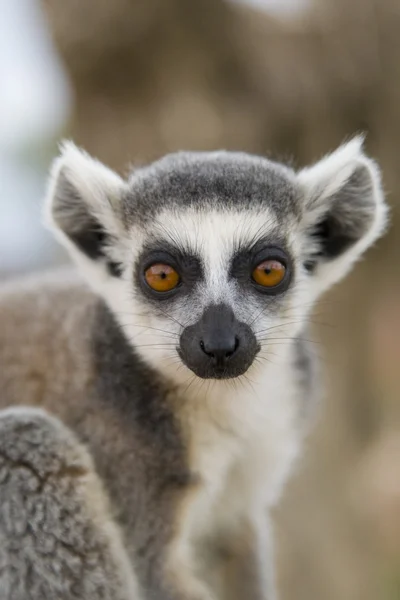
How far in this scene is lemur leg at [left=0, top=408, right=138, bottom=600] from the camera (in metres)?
2.36

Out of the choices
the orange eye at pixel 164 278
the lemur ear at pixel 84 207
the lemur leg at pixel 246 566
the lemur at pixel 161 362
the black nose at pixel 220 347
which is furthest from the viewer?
the lemur leg at pixel 246 566

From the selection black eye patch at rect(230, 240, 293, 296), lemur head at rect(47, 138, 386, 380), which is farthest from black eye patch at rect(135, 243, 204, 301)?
black eye patch at rect(230, 240, 293, 296)

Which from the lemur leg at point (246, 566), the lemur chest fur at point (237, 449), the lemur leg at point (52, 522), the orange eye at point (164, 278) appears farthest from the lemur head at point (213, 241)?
the lemur leg at point (246, 566)

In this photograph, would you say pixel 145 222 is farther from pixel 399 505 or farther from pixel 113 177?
pixel 399 505

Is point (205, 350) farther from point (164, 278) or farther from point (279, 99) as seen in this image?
point (279, 99)

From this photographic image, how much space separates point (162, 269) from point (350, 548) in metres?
3.87

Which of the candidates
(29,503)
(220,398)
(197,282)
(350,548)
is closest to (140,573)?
(29,503)

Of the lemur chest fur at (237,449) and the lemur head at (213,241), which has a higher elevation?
the lemur head at (213,241)

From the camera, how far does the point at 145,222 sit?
2658mm

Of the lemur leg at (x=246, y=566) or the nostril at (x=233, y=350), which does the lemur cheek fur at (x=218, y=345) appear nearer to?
the nostril at (x=233, y=350)

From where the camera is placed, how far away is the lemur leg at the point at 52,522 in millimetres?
2361

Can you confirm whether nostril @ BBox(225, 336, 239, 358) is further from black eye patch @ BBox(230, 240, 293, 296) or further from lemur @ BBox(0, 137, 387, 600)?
black eye patch @ BBox(230, 240, 293, 296)

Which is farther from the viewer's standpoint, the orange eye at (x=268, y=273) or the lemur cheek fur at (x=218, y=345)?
the orange eye at (x=268, y=273)

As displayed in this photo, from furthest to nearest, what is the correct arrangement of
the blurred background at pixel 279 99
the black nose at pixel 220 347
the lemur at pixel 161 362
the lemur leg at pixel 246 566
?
1. the blurred background at pixel 279 99
2. the lemur leg at pixel 246 566
3. the lemur at pixel 161 362
4. the black nose at pixel 220 347
